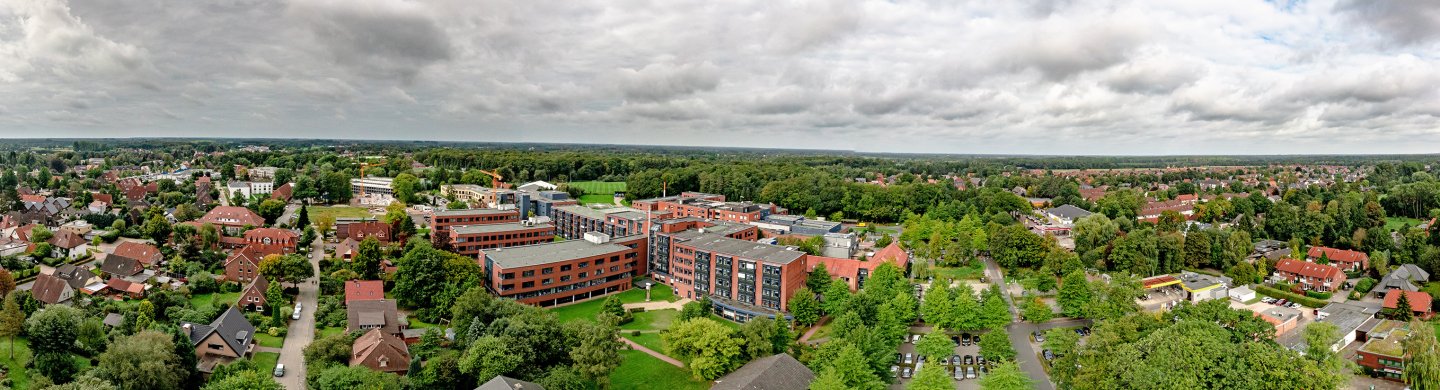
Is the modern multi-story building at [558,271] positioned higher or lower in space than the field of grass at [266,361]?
higher

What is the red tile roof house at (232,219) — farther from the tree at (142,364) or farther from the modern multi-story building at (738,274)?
the modern multi-story building at (738,274)

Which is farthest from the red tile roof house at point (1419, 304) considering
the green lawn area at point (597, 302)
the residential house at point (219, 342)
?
the residential house at point (219, 342)

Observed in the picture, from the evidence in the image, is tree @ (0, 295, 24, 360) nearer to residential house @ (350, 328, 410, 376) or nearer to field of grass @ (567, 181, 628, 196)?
residential house @ (350, 328, 410, 376)

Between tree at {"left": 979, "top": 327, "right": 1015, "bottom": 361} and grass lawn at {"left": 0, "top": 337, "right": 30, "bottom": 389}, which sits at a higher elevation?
tree at {"left": 979, "top": 327, "right": 1015, "bottom": 361}

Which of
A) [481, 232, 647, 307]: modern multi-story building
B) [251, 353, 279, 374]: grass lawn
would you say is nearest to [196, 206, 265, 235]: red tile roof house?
[481, 232, 647, 307]: modern multi-story building

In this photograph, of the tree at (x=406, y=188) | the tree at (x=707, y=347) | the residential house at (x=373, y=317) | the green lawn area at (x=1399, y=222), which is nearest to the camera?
the tree at (x=707, y=347)
